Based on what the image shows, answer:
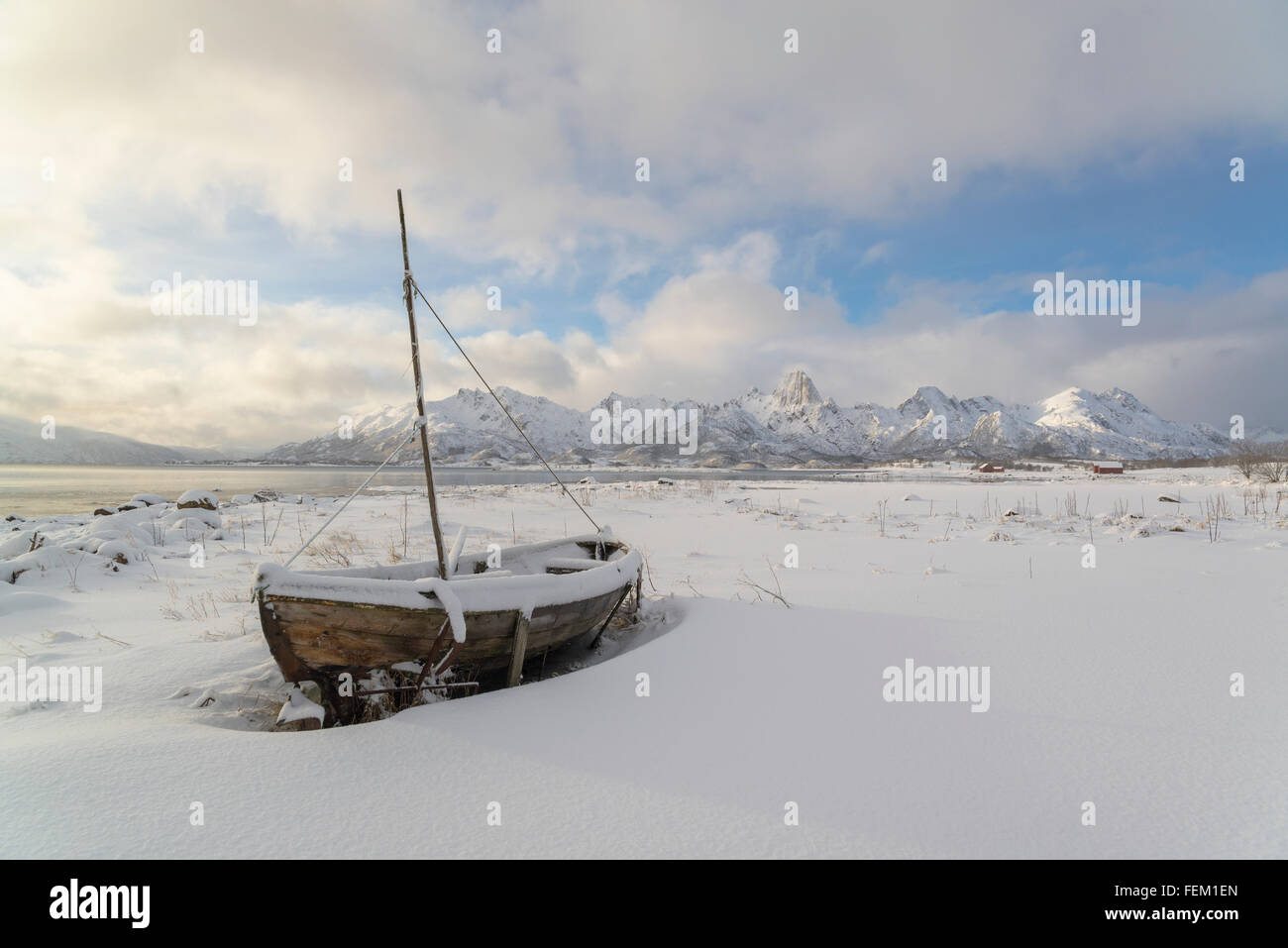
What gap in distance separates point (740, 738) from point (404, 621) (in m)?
2.71

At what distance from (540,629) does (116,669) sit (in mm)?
3849

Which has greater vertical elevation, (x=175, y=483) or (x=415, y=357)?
(x=415, y=357)

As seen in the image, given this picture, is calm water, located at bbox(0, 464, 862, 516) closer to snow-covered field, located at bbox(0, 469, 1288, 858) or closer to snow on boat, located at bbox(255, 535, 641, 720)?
snow-covered field, located at bbox(0, 469, 1288, 858)

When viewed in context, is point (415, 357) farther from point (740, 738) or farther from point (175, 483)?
point (175, 483)

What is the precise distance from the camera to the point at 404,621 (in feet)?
14.7

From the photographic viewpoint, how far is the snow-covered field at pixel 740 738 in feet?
9.04

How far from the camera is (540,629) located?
5422mm

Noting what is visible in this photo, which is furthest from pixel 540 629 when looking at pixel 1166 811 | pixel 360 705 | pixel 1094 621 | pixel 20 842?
pixel 1094 621

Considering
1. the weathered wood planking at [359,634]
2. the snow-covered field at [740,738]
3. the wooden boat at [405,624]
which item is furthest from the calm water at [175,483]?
the weathered wood planking at [359,634]

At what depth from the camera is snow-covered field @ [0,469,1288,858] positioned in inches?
108

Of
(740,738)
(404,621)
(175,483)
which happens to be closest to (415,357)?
(404,621)

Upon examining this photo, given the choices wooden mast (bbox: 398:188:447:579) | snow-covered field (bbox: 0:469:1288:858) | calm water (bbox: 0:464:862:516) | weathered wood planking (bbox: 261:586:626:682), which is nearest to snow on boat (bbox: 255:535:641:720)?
weathered wood planking (bbox: 261:586:626:682)

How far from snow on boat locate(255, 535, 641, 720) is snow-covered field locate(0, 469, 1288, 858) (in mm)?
515

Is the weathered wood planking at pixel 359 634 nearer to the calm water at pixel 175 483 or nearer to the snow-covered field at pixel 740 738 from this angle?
the snow-covered field at pixel 740 738
